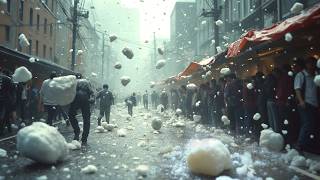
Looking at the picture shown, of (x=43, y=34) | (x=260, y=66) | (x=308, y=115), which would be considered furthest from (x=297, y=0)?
(x=43, y=34)

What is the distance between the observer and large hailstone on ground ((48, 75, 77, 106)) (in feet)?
34.1

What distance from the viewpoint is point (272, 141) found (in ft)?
29.2

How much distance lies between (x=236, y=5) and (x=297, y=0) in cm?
1480

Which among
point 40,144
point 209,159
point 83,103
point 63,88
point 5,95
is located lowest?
point 209,159

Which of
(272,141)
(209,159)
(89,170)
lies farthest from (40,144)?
(272,141)

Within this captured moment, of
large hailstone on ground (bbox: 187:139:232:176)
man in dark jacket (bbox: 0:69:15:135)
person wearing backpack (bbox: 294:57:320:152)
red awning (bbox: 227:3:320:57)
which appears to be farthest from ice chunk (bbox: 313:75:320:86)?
man in dark jacket (bbox: 0:69:15:135)

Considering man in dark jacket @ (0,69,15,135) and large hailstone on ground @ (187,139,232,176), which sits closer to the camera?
large hailstone on ground @ (187,139,232,176)

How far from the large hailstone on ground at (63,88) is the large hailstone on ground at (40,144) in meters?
3.16

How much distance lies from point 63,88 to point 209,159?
5307 millimetres

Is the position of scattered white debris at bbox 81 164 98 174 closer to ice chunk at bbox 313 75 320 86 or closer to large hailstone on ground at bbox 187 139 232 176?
large hailstone on ground at bbox 187 139 232 176

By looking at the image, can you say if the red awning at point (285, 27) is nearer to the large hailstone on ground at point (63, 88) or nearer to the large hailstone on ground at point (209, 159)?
the large hailstone on ground at point (209, 159)

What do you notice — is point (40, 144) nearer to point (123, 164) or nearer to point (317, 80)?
point (123, 164)

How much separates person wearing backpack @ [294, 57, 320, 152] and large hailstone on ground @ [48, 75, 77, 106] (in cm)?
537

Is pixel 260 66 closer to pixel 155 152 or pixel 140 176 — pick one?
pixel 155 152
